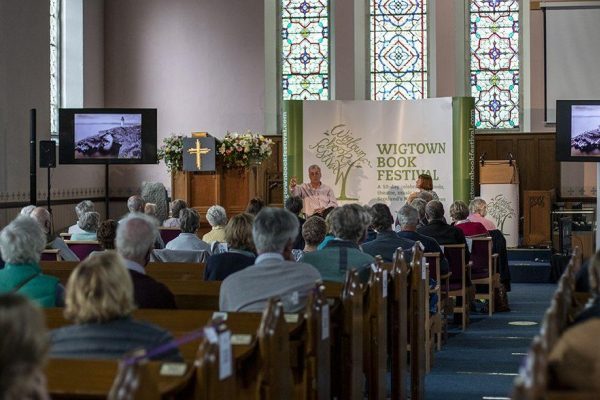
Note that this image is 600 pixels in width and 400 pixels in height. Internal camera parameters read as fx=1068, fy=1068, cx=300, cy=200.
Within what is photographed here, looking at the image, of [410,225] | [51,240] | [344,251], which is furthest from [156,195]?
[344,251]

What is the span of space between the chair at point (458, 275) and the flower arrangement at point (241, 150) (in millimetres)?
3605

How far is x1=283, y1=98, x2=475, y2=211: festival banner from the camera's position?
42.5 feet

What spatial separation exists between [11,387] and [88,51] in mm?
13587

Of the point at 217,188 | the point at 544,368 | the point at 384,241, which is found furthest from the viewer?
the point at 217,188

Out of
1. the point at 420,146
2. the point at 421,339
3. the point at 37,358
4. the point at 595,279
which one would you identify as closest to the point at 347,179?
the point at 420,146

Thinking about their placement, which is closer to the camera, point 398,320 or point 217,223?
point 398,320

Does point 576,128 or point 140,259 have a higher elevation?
point 576,128

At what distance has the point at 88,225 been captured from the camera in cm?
831

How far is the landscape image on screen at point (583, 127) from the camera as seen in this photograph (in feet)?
37.8

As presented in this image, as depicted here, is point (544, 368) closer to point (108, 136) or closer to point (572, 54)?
point (108, 136)

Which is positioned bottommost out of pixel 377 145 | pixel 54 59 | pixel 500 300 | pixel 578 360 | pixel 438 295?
pixel 500 300

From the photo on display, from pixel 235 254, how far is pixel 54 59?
31.2 feet

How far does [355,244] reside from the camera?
594cm

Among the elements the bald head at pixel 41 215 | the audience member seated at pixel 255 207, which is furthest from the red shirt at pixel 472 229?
the bald head at pixel 41 215
